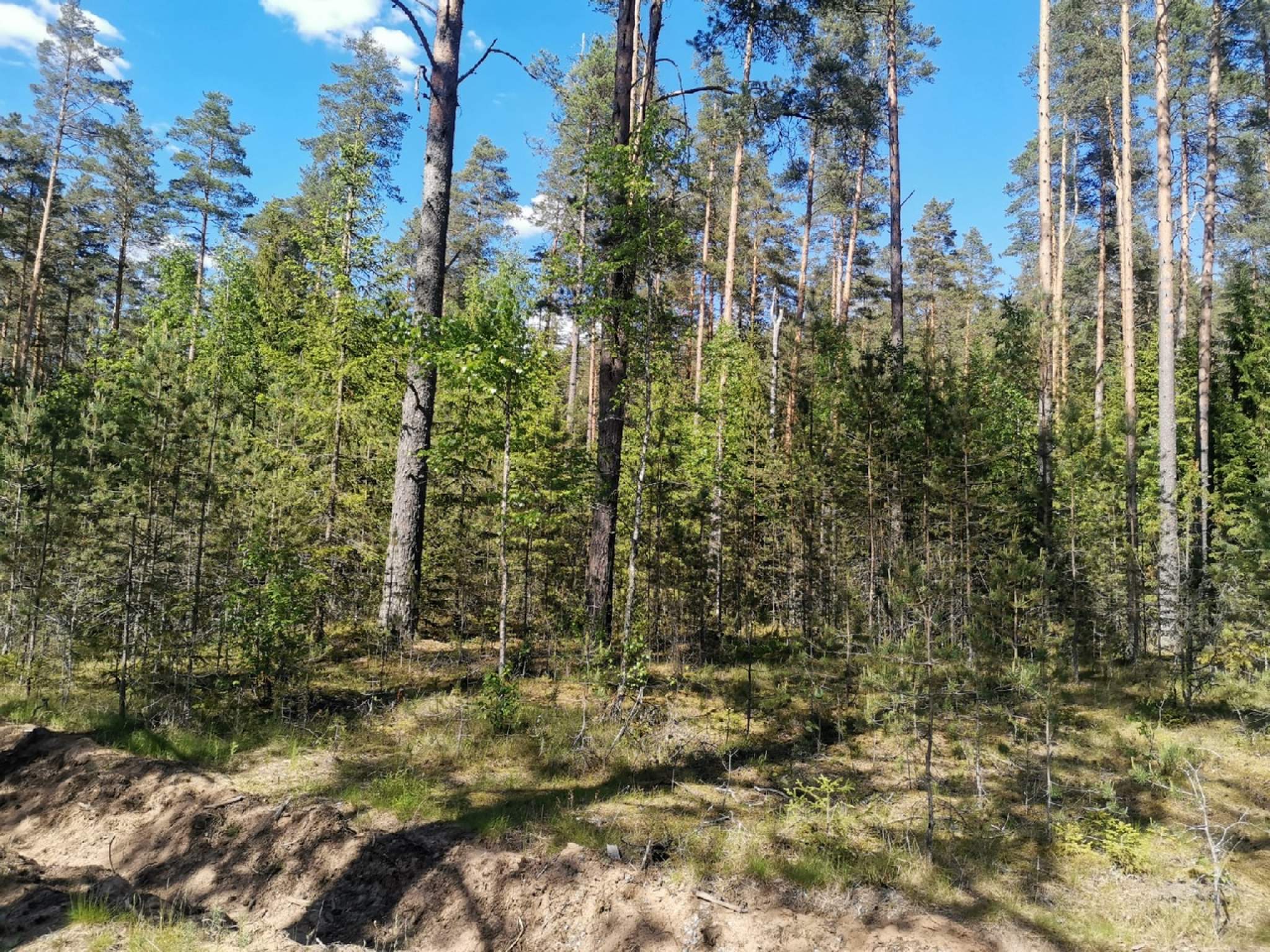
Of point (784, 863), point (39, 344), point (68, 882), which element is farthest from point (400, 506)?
point (39, 344)

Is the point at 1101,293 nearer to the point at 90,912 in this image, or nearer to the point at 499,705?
the point at 499,705

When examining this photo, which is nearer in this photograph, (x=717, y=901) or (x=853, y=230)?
(x=717, y=901)

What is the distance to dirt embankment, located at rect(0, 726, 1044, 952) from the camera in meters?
4.09

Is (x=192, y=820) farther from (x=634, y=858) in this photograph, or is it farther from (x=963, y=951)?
(x=963, y=951)

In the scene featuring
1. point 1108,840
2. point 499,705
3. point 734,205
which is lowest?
point 1108,840

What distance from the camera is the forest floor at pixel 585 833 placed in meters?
4.26

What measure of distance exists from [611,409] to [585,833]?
537cm

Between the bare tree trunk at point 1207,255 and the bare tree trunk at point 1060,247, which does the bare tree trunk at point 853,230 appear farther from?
the bare tree trunk at point 1207,255

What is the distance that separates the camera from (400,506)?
9.66 meters

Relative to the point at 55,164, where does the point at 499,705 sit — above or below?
below

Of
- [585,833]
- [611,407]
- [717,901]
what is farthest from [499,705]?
[611,407]

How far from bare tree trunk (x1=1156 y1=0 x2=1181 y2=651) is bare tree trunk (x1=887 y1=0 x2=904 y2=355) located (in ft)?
17.1

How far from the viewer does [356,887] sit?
4723 millimetres

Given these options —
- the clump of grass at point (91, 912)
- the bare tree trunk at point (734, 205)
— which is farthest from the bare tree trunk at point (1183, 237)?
the clump of grass at point (91, 912)
